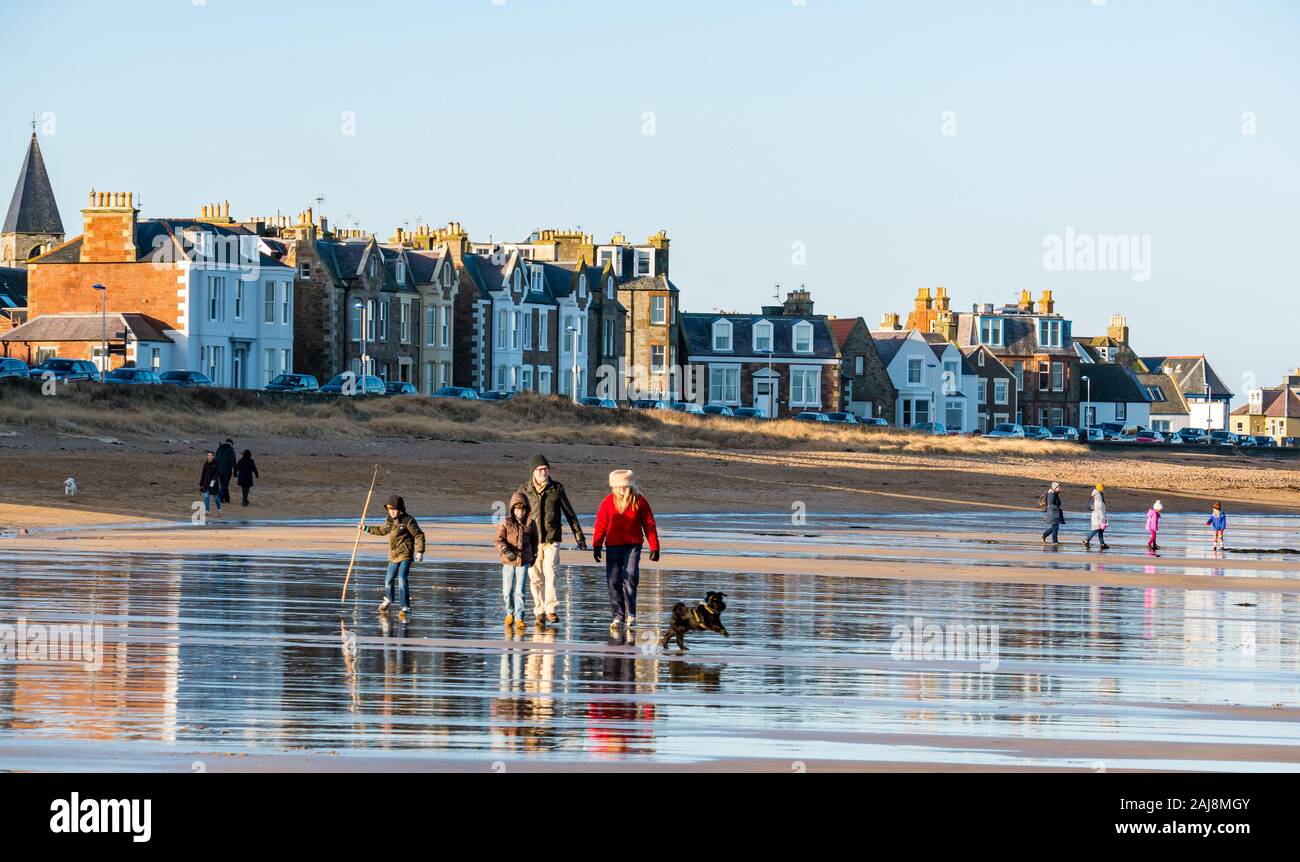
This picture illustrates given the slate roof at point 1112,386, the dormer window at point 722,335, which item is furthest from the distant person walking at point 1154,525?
the slate roof at point 1112,386

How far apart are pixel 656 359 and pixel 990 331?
2921 centimetres

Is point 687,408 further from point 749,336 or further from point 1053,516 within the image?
point 1053,516

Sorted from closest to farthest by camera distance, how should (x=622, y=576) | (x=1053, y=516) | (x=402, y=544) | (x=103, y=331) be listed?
(x=622, y=576), (x=402, y=544), (x=1053, y=516), (x=103, y=331)

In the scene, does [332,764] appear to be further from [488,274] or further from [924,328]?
[924,328]

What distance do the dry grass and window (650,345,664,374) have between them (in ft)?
50.1

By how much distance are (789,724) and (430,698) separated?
3029 millimetres

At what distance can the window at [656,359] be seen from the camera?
9956 centimetres

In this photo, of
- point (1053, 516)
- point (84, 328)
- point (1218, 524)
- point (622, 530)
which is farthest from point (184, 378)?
point (622, 530)

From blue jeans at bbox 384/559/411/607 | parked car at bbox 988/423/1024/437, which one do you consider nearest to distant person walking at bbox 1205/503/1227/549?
blue jeans at bbox 384/559/411/607

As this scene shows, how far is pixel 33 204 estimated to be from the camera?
15900 centimetres

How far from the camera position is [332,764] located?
11.9 meters

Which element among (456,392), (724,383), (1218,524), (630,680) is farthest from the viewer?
(724,383)

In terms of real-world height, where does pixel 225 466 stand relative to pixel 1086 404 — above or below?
below

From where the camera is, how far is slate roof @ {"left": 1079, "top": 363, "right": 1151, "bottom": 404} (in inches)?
5010
